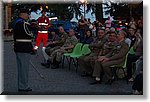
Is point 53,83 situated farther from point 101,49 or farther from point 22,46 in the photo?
point 101,49

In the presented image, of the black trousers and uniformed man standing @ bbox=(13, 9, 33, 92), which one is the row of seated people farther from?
uniformed man standing @ bbox=(13, 9, 33, 92)

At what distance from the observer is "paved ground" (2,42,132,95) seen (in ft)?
25.8

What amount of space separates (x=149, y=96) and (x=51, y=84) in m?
1.49

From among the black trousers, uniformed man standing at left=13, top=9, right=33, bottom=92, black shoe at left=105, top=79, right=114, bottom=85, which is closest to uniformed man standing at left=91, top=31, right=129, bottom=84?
black shoe at left=105, top=79, right=114, bottom=85

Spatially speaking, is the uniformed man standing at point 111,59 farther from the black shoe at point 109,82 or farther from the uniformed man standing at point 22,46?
the uniformed man standing at point 22,46

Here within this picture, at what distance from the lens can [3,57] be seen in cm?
785

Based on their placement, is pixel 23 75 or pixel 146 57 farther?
pixel 23 75

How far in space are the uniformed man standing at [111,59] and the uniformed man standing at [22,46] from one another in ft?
3.57

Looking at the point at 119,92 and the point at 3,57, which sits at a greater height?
the point at 3,57

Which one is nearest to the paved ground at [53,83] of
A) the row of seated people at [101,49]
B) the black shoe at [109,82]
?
the black shoe at [109,82]

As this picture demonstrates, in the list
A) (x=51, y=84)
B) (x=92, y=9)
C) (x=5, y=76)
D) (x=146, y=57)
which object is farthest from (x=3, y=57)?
(x=146, y=57)

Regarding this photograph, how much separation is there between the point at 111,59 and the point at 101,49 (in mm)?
224

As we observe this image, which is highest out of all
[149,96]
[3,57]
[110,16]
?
[110,16]

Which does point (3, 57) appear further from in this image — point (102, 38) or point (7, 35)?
point (102, 38)
